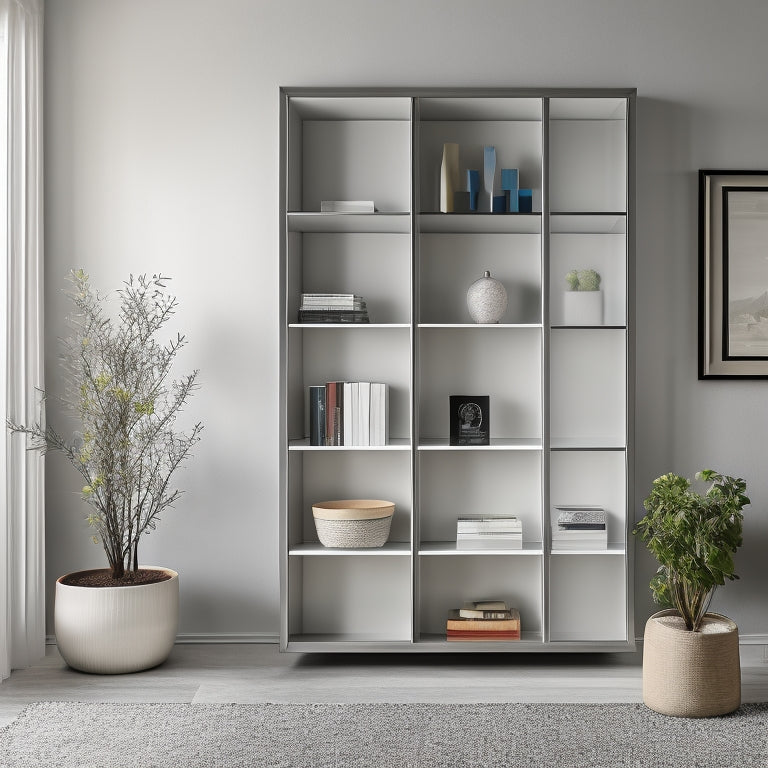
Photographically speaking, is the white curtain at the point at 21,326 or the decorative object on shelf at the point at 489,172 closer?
the white curtain at the point at 21,326

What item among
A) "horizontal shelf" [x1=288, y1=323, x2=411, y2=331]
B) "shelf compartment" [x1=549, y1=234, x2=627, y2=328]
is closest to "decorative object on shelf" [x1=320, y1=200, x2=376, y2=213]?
"horizontal shelf" [x1=288, y1=323, x2=411, y2=331]

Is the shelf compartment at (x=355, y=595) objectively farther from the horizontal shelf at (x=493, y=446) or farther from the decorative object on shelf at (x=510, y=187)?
the decorative object on shelf at (x=510, y=187)

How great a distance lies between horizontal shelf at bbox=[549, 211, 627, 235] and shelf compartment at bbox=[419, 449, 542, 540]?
92 cm

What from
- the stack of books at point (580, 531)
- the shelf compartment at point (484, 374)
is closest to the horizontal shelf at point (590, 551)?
the stack of books at point (580, 531)

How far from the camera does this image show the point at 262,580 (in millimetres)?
3371

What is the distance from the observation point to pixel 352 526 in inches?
120

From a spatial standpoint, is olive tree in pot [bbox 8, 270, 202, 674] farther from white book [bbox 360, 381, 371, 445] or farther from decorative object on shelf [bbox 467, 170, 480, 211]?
decorative object on shelf [bbox 467, 170, 480, 211]

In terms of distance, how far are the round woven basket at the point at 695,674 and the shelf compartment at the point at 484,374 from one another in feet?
3.33

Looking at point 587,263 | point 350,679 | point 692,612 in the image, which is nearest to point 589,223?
point 587,263

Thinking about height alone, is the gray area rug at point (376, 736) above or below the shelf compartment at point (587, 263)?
below

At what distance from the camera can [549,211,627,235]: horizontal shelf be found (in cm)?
303

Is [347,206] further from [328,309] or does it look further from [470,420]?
[470,420]

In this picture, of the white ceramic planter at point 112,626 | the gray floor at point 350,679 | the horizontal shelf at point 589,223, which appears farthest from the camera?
the horizontal shelf at point 589,223

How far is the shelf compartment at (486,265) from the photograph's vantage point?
10.9 ft
